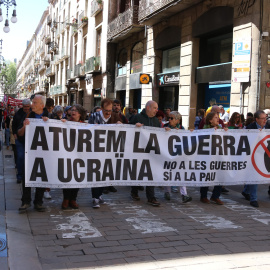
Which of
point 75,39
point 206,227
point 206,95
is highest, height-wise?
point 75,39

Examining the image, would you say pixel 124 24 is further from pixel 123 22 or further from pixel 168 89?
pixel 168 89

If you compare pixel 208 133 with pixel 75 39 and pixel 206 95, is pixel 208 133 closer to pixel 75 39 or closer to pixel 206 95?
pixel 206 95

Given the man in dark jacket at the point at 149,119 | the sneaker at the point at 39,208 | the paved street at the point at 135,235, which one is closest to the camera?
Result: the paved street at the point at 135,235

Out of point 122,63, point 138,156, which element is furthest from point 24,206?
point 122,63

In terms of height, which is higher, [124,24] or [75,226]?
[124,24]

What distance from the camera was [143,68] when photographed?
2012 cm

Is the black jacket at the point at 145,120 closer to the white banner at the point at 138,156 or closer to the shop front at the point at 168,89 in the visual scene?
the white banner at the point at 138,156

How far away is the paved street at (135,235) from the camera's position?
12.9 feet

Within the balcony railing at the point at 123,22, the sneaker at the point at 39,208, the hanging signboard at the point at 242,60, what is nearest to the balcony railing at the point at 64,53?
the balcony railing at the point at 123,22

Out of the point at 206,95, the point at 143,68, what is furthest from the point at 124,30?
the point at 206,95

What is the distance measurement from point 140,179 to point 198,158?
1.14m

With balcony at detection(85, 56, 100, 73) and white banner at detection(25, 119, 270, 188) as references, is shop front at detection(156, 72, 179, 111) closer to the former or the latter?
balcony at detection(85, 56, 100, 73)

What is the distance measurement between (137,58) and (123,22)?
7.23 feet

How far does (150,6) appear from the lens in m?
17.1
